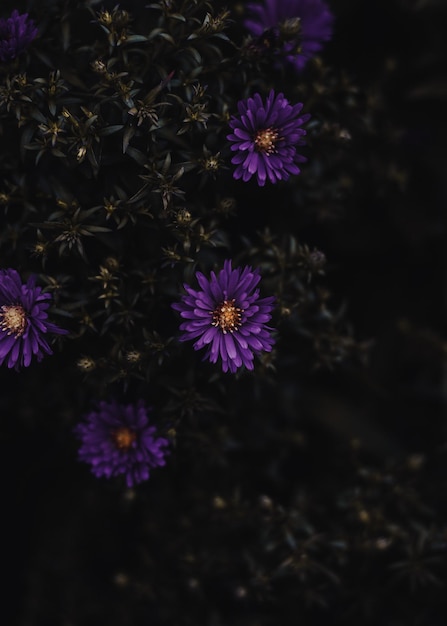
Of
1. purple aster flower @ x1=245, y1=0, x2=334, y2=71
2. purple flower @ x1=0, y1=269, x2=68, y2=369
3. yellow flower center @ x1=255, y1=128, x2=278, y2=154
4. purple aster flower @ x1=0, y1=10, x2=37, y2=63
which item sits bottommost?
purple flower @ x1=0, y1=269, x2=68, y2=369

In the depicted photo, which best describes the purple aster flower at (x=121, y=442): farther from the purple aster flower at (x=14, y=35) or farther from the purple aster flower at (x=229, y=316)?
the purple aster flower at (x=14, y=35)

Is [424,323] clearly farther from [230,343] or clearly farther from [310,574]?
[230,343]

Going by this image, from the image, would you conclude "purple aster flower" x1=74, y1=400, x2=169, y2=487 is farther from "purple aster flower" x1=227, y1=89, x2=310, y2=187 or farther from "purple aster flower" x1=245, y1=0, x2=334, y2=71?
"purple aster flower" x1=245, y1=0, x2=334, y2=71

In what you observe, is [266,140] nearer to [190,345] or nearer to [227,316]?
[227,316]

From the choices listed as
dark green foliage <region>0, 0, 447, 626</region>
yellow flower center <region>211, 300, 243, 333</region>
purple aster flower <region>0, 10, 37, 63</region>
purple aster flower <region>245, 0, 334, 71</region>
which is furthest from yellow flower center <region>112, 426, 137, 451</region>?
purple aster flower <region>245, 0, 334, 71</region>

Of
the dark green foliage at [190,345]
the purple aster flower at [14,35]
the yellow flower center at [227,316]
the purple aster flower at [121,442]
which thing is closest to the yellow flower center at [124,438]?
the purple aster flower at [121,442]

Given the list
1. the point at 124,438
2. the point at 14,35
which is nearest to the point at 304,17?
the point at 14,35

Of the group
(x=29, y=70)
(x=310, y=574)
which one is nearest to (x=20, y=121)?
(x=29, y=70)
